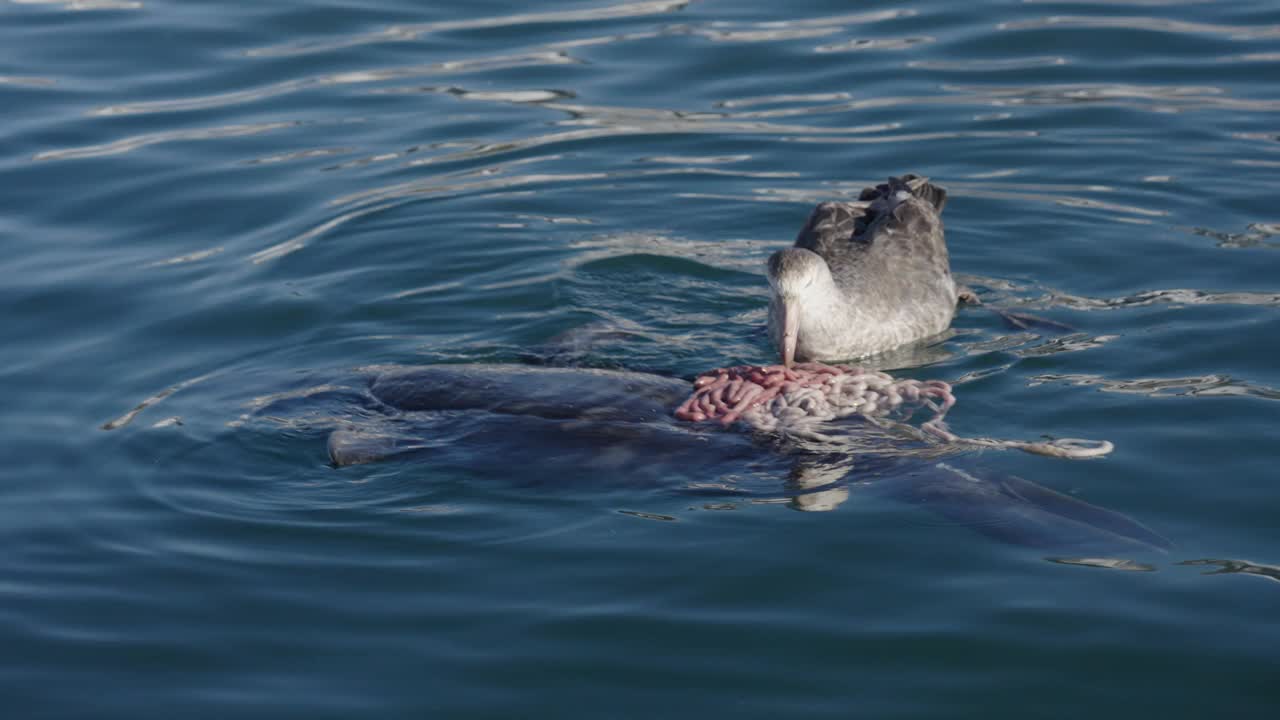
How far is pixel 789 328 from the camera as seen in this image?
782cm

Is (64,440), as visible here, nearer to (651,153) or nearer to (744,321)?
(744,321)

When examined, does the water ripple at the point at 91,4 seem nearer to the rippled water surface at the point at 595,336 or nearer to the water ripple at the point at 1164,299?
the rippled water surface at the point at 595,336

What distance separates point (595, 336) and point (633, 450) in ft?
6.46

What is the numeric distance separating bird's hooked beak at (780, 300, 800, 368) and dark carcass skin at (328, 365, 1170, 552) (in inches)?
35.1

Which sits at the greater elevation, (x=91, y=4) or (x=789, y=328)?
(x=91, y=4)

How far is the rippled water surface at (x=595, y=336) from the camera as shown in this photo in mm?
5105

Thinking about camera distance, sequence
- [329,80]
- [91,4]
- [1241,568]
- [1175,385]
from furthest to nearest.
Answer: [91,4], [329,80], [1175,385], [1241,568]

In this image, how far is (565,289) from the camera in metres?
9.18

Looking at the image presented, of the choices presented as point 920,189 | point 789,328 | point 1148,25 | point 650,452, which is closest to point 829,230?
point 920,189

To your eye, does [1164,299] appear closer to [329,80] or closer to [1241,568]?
[1241,568]

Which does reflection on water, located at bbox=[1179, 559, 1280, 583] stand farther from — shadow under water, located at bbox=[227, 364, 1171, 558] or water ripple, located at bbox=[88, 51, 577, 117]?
water ripple, located at bbox=[88, 51, 577, 117]

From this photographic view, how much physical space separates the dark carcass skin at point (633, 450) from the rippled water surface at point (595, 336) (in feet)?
0.15

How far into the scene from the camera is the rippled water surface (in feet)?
16.8

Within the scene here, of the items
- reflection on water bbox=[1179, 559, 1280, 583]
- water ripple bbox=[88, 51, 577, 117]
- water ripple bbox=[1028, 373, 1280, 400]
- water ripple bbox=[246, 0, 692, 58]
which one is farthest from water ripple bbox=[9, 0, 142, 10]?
reflection on water bbox=[1179, 559, 1280, 583]
